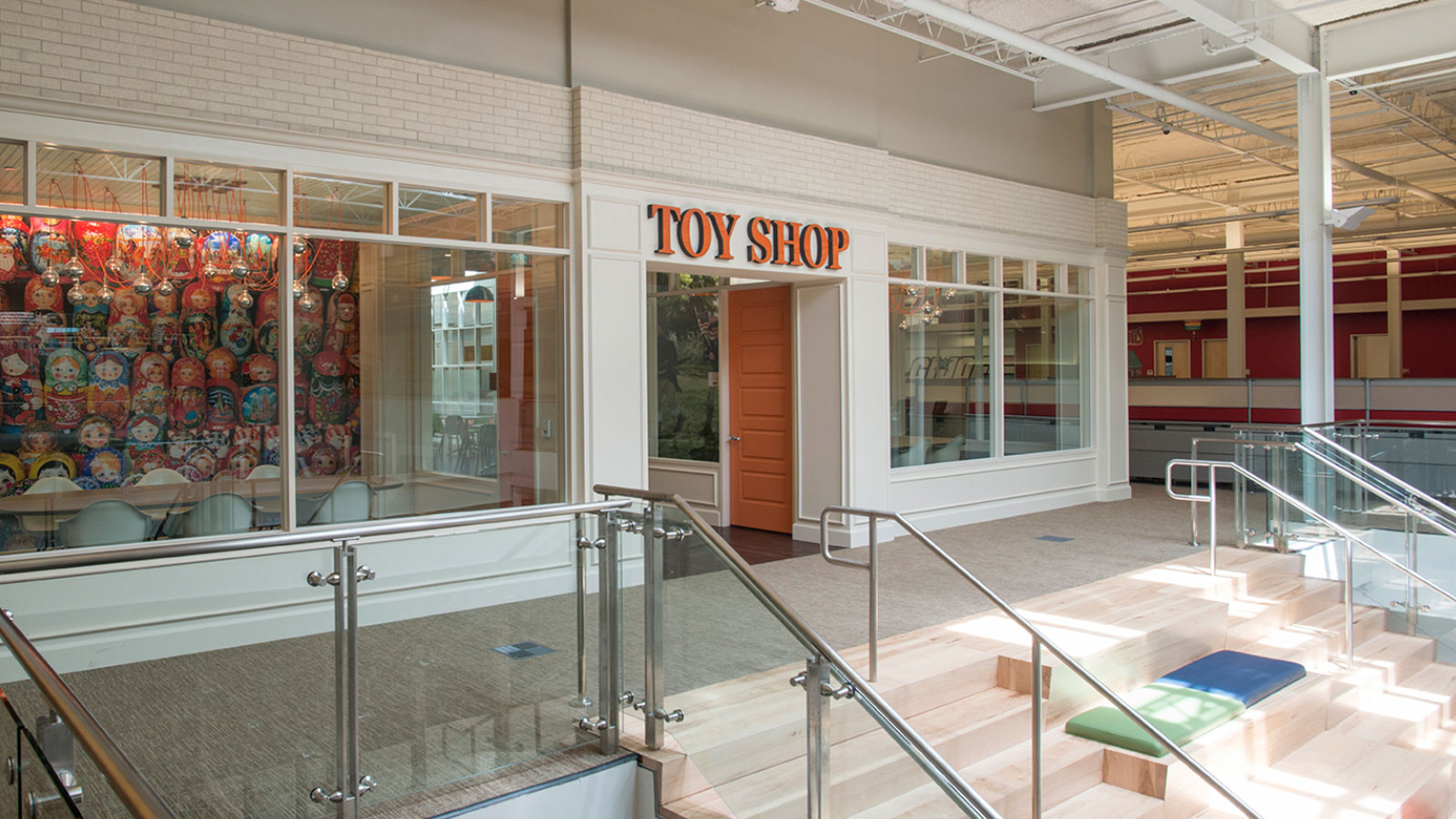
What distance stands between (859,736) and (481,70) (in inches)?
206

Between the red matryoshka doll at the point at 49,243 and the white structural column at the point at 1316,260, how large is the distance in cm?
974

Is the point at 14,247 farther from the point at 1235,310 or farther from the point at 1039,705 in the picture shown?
the point at 1235,310

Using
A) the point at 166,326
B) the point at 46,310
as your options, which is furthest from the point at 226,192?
the point at 46,310

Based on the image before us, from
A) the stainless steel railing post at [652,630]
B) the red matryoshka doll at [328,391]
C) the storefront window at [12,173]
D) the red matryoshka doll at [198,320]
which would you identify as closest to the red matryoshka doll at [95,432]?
the red matryoshka doll at [198,320]

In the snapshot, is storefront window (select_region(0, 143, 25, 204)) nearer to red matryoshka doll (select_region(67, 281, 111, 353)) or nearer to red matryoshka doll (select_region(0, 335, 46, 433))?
red matryoshka doll (select_region(67, 281, 111, 353))

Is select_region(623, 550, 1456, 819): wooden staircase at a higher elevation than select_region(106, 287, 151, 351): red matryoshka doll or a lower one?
lower

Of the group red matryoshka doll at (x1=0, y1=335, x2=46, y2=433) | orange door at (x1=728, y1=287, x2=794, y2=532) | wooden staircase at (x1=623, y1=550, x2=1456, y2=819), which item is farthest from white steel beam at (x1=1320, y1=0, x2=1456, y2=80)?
red matryoshka doll at (x1=0, y1=335, x2=46, y2=433)

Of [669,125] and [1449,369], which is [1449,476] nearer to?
[669,125]

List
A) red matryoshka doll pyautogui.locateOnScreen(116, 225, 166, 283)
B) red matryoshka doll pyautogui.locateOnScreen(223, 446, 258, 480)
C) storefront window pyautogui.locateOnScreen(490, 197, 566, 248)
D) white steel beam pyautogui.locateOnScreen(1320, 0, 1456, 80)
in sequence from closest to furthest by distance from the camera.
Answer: red matryoshka doll pyautogui.locateOnScreen(116, 225, 166, 283) → red matryoshka doll pyautogui.locateOnScreen(223, 446, 258, 480) → storefront window pyautogui.locateOnScreen(490, 197, 566, 248) → white steel beam pyautogui.locateOnScreen(1320, 0, 1456, 80)

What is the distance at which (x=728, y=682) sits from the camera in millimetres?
4023

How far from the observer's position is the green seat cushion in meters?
5.32

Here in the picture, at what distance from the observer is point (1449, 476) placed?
8.84 meters

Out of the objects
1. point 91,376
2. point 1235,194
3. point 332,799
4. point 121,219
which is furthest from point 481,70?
point 1235,194

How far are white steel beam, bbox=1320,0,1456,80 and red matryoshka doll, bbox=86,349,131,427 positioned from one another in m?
10.1
